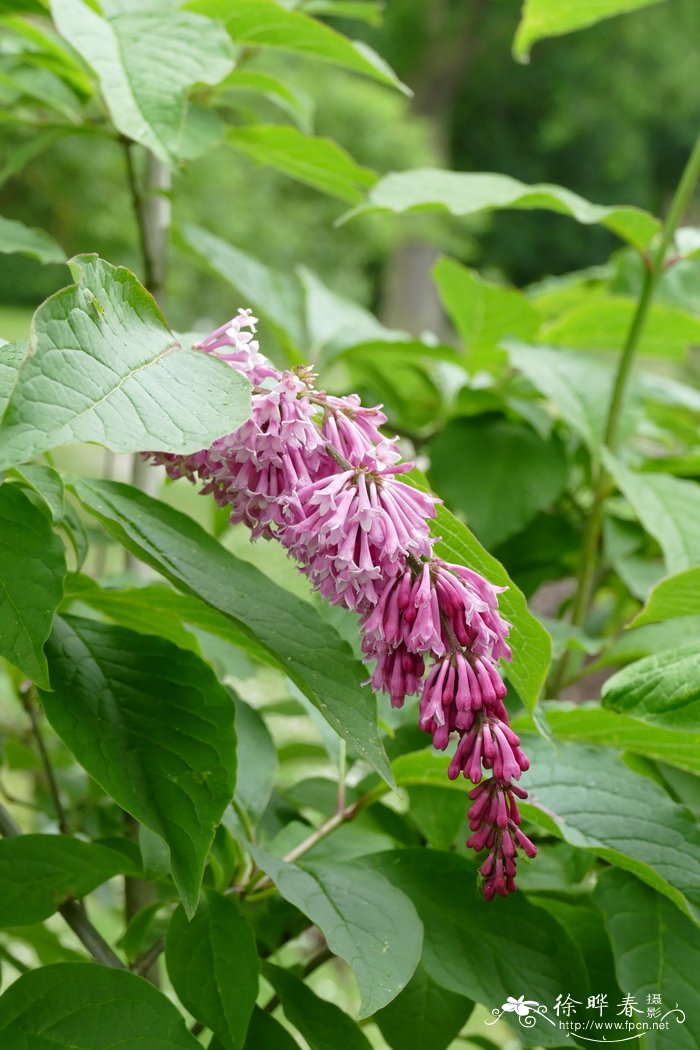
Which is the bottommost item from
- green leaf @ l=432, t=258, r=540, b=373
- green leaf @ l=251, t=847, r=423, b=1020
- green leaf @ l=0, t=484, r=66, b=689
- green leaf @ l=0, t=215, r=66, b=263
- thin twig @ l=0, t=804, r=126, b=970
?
thin twig @ l=0, t=804, r=126, b=970

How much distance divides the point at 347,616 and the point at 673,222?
40 cm

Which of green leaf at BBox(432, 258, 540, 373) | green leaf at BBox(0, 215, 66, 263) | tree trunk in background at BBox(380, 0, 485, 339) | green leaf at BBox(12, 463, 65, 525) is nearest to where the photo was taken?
green leaf at BBox(12, 463, 65, 525)

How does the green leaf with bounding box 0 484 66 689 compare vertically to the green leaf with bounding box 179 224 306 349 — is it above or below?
above

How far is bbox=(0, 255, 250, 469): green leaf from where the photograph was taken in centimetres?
29

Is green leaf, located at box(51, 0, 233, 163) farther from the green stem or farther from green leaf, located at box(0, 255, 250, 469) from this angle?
the green stem

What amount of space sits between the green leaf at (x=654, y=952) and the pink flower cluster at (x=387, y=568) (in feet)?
0.34

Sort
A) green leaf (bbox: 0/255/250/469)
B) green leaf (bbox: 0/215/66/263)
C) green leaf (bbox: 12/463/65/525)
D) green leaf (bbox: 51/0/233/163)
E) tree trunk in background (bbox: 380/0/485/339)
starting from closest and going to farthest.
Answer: green leaf (bbox: 0/255/250/469) → green leaf (bbox: 12/463/65/525) → green leaf (bbox: 51/0/233/163) → green leaf (bbox: 0/215/66/263) → tree trunk in background (bbox: 380/0/485/339)

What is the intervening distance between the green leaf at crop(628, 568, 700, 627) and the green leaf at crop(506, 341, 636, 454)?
294 millimetres

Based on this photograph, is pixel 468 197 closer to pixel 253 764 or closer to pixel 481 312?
pixel 481 312

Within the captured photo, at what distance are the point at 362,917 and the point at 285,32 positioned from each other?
0.56 m

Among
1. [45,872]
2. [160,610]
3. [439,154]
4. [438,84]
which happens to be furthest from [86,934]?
[438,84]

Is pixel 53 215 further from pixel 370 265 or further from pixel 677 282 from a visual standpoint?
pixel 370 265

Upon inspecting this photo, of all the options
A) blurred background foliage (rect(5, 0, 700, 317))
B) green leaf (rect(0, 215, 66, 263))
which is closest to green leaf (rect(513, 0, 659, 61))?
green leaf (rect(0, 215, 66, 263))

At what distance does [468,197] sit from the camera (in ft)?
2.16
